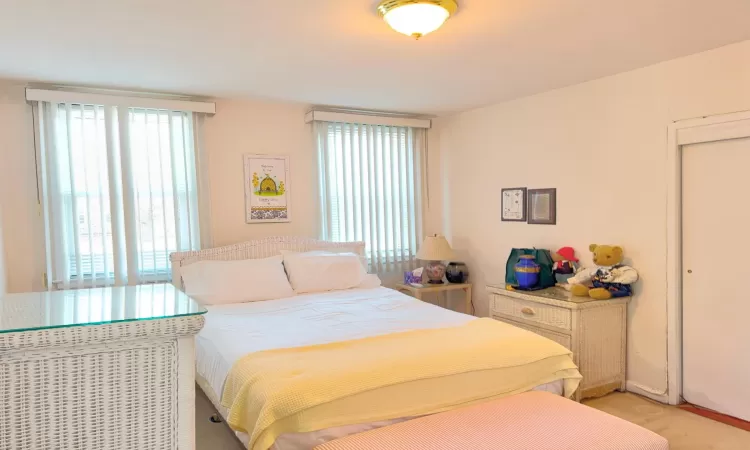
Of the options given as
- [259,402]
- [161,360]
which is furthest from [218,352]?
[161,360]

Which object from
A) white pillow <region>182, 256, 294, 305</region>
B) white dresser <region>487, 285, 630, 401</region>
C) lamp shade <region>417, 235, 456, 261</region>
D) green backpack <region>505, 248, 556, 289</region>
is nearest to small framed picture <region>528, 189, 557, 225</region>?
green backpack <region>505, 248, 556, 289</region>

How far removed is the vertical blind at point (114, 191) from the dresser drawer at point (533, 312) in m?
2.44

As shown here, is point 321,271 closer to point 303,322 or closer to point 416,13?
point 303,322

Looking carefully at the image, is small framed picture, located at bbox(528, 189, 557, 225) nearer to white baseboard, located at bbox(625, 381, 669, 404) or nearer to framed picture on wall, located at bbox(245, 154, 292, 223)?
white baseboard, located at bbox(625, 381, 669, 404)

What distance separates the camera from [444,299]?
5035mm

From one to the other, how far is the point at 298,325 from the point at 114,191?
74.4 inches

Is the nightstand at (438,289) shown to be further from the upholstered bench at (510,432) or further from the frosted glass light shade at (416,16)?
the frosted glass light shade at (416,16)

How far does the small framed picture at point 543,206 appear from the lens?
12.9 feet

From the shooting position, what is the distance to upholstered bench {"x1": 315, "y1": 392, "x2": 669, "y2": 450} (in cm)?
181

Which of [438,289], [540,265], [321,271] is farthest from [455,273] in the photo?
[321,271]

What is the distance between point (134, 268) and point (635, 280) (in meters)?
3.58

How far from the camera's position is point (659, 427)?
291 centimetres

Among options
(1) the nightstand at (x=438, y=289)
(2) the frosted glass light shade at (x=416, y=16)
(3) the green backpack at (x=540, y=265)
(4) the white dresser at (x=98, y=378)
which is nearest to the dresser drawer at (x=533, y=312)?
(3) the green backpack at (x=540, y=265)

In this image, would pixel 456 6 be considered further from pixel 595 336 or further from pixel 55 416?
pixel 595 336
